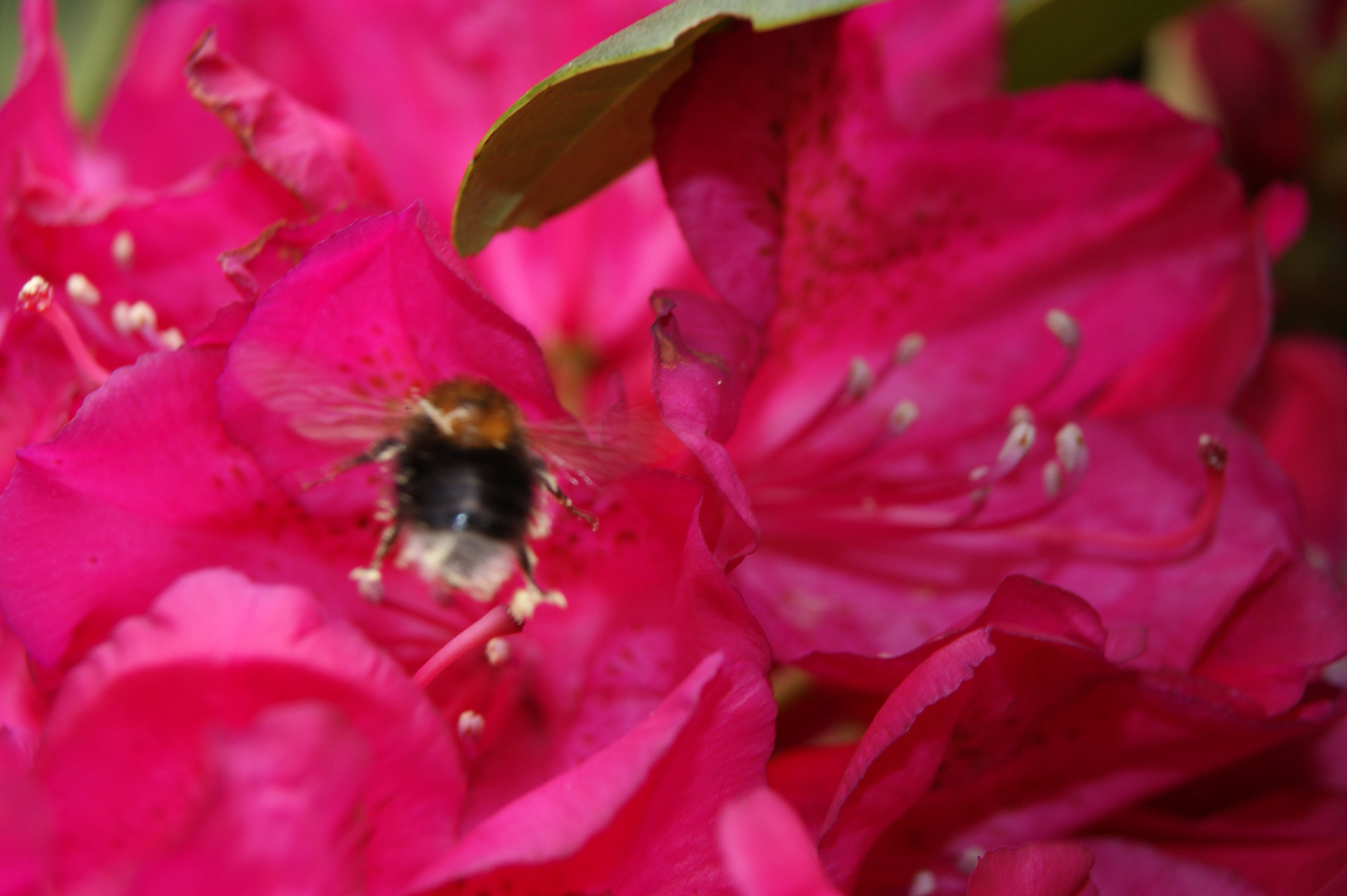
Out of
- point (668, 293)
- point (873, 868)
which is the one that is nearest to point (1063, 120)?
point (668, 293)

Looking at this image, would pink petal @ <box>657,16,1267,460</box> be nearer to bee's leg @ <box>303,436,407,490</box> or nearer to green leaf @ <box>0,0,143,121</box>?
bee's leg @ <box>303,436,407,490</box>

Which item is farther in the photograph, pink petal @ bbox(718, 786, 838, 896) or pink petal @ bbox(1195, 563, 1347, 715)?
pink petal @ bbox(1195, 563, 1347, 715)

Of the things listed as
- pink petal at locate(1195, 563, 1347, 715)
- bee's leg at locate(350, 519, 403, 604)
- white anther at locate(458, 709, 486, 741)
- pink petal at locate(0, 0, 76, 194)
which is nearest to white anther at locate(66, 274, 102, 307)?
pink petal at locate(0, 0, 76, 194)

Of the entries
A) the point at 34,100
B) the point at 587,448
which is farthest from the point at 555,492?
the point at 34,100

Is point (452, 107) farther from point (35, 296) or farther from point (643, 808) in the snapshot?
point (643, 808)

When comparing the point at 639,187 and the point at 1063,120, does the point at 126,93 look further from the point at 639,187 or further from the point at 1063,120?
the point at 1063,120

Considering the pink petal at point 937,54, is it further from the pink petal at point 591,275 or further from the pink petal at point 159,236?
the pink petal at point 159,236
